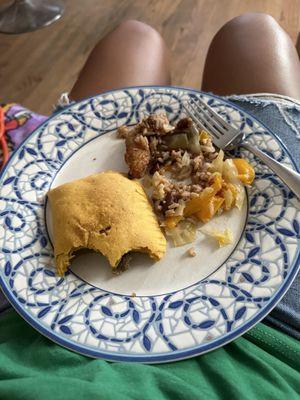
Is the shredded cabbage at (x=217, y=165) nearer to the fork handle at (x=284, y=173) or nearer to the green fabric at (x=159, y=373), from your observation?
the fork handle at (x=284, y=173)

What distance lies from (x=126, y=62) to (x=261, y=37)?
0.35 metres

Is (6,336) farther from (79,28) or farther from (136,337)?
(79,28)

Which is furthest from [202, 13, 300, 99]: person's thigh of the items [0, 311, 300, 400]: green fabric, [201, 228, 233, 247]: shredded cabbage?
[0, 311, 300, 400]: green fabric

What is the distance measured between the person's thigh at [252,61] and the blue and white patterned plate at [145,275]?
0.13 meters

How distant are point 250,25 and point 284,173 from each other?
52cm

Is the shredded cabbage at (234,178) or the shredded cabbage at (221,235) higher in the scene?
the shredded cabbage at (234,178)

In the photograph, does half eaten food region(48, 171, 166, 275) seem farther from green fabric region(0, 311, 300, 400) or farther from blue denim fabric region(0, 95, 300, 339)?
blue denim fabric region(0, 95, 300, 339)

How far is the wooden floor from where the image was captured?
2.08 metres

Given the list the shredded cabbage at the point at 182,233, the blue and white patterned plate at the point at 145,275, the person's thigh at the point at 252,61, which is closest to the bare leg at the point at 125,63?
the person's thigh at the point at 252,61

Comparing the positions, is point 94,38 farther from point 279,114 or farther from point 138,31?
point 279,114

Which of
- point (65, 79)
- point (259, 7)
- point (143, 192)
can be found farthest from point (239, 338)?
point (259, 7)

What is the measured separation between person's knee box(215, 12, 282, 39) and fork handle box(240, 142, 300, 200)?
1.42 feet

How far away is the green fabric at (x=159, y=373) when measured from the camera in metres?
0.60

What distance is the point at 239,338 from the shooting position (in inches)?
29.2
